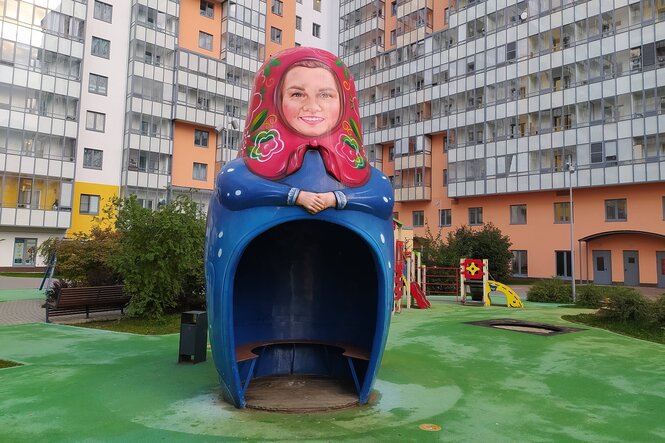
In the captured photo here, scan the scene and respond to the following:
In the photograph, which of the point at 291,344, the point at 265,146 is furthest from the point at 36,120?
the point at 265,146

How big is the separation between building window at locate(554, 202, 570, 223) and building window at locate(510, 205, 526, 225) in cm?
281

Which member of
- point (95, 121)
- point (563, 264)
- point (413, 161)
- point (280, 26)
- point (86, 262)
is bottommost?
point (86, 262)

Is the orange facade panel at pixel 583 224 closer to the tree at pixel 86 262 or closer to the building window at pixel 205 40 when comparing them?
the building window at pixel 205 40

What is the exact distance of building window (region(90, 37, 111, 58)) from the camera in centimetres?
4412

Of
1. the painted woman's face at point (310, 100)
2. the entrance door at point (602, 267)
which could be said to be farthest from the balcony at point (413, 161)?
the painted woman's face at point (310, 100)

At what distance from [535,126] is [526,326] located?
30768mm

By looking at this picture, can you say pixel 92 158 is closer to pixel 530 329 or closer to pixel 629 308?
pixel 530 329

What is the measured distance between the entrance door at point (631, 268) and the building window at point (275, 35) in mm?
40692

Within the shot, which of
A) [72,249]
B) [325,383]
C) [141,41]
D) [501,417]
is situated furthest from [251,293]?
[141,41]

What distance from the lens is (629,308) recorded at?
48.9ft

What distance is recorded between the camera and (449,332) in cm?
1376

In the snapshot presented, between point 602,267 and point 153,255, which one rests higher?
point 602,267

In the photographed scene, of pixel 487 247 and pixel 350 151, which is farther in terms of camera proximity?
pixel 487 247

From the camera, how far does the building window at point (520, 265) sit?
42.6 metres
